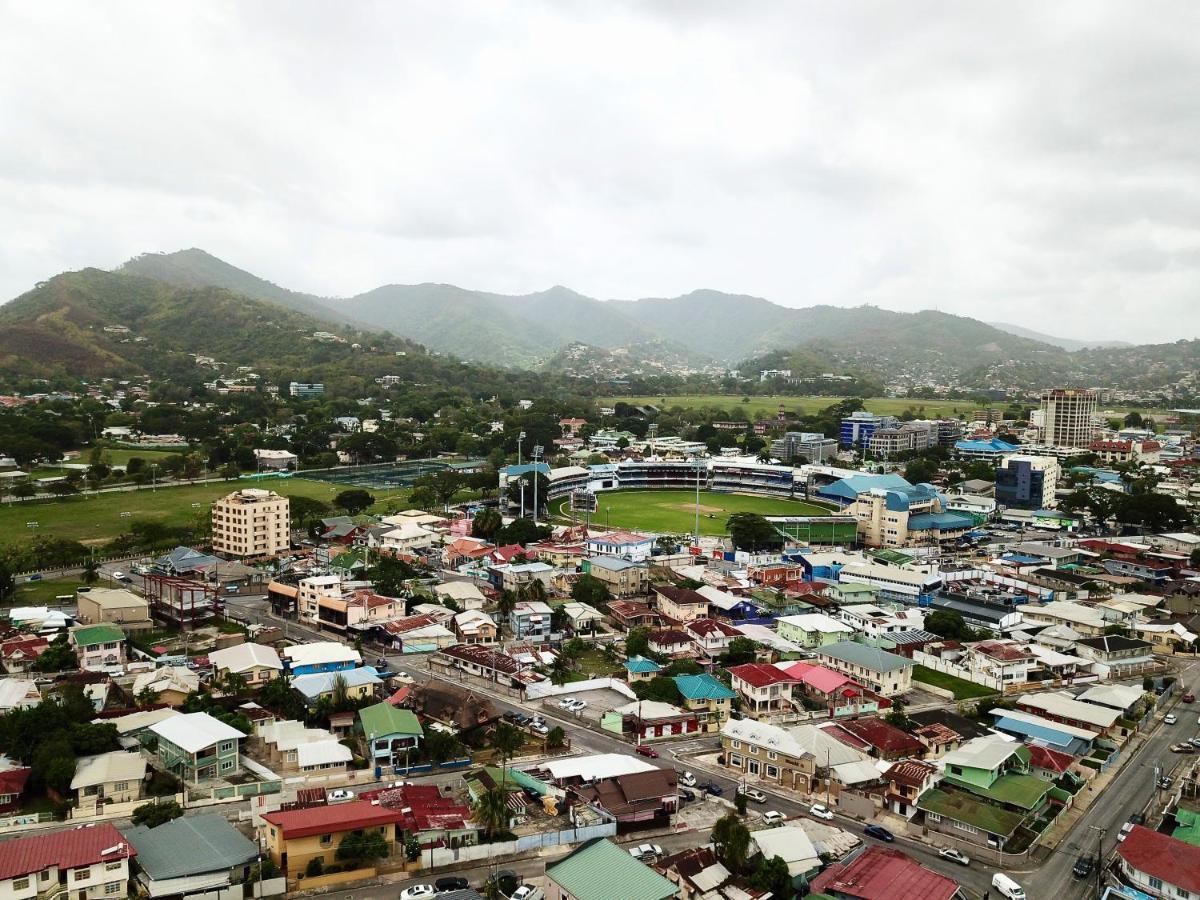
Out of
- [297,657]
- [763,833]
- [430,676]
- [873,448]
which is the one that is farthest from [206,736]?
[873,448]

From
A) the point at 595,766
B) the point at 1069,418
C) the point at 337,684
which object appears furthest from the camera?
the point at 1069,418

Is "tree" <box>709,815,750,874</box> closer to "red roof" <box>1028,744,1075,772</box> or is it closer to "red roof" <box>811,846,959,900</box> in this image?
"red roof" <box>811,846,959,900</box>

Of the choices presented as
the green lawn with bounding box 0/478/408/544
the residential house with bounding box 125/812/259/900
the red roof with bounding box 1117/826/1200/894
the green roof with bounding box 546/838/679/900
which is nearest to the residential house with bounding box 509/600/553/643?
the residential house with bounding box 125/812/259/900

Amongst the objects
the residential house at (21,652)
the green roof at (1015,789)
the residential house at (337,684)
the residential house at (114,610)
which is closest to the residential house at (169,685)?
the residential house at (337,684)

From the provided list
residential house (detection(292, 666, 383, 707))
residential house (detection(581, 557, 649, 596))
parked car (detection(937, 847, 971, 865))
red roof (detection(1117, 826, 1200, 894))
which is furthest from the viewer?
residential house (detection(581, 557, 649, 596))

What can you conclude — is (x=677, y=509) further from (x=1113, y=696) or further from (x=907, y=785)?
(x=907, y=785)

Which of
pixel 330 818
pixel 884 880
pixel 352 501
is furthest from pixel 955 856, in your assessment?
pixel 352 501
